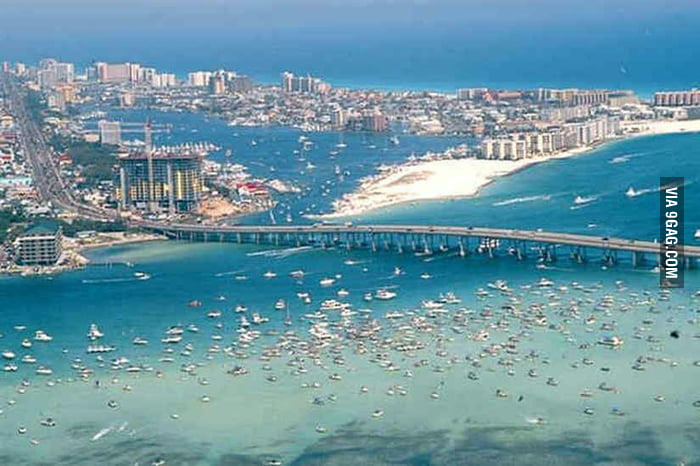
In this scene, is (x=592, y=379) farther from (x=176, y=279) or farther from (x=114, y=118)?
(x=114, y=118)

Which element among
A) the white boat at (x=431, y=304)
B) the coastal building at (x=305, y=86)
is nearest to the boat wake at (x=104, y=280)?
the white boat at (x=431, y=304)

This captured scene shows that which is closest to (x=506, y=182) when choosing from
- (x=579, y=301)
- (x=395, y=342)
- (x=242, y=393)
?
(x=579, y=301)

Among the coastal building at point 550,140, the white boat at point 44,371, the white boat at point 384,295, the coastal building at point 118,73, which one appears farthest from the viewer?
the coastal building at point 118,73

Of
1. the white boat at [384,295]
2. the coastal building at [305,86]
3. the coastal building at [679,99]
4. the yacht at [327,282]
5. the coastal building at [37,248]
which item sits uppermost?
the coastal building at [305,86]

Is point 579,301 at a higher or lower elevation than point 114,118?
lower

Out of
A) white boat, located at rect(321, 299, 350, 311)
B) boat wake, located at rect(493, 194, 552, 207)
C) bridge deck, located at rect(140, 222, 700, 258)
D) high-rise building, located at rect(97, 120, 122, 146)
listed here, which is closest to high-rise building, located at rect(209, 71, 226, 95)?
high-rise building, located at rect(97, 120, 122, 146)

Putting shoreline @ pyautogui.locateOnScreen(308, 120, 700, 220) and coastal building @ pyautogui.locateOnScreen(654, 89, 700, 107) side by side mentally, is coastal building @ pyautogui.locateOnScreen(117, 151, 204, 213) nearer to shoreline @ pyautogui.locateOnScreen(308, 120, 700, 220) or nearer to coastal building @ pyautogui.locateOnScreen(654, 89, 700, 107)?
shoreline @ pyautogui.locateOnScreen(308, 120, 700, 220)

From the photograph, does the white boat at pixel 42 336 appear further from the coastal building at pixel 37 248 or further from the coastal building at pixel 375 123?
the coastal building at pixel 375 123

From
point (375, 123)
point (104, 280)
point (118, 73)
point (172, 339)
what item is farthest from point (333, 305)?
point (118, 73)
